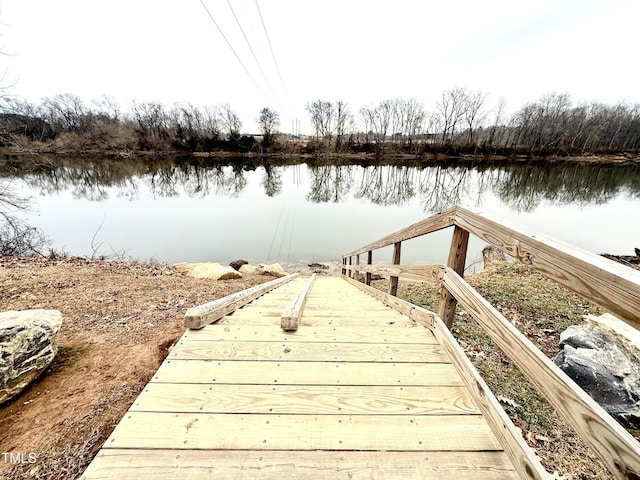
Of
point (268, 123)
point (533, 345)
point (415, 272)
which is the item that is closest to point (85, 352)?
point (415, 272)

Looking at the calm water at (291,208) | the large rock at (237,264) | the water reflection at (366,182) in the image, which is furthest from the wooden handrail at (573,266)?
the water reflection at (366,182)

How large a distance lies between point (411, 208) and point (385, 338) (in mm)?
16083

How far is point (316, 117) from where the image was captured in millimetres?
50406

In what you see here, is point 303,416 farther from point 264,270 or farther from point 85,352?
point 264,270

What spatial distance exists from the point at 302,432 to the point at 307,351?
0.61 metres

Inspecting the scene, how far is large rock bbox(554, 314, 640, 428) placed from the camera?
2.57 meters

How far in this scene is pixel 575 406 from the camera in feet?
2.92

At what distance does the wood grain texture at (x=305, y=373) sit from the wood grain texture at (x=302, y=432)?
9.0 inches

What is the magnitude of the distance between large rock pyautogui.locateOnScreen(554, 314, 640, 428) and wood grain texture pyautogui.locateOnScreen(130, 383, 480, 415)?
249cm

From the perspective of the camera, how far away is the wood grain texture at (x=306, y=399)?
1.30m

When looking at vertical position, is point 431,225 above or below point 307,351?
above

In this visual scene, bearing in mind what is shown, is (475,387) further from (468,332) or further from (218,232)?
(218,232)

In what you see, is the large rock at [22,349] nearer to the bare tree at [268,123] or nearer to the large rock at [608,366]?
the large rock at [608,366]

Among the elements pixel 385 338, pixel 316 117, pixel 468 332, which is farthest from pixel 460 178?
pixel 316 117
